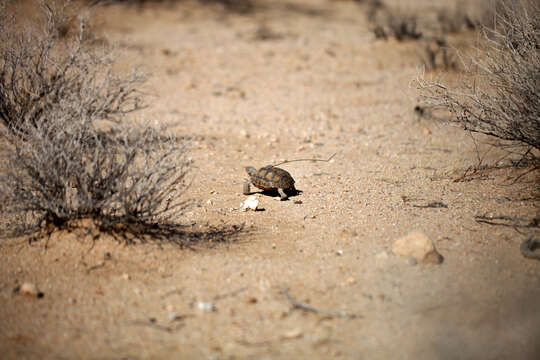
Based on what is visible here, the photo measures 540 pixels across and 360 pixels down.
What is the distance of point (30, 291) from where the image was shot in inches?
139

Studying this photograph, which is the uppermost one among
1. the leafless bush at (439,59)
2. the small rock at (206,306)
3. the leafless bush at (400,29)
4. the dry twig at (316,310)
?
the leafless bush at (400,29)

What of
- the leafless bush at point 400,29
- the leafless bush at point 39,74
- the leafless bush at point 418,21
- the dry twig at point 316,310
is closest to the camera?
the dry twig at point 316,310

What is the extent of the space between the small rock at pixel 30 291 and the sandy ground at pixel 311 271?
0.16 feet

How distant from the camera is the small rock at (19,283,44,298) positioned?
3533 mm

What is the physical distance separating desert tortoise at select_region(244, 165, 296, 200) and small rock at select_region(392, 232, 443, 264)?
5.08ft

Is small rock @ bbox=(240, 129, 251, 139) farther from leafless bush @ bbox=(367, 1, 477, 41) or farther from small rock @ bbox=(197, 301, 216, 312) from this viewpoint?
leafless bush @ bbox=(367, 1, 477, 41)

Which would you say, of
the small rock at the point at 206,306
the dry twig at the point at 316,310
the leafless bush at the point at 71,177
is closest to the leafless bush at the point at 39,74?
the leafless bush at the point at 71,177

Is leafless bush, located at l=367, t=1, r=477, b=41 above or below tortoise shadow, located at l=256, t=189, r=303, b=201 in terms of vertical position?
above

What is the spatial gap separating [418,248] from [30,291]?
10.7ft

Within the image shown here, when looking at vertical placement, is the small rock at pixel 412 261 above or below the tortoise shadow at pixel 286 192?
above

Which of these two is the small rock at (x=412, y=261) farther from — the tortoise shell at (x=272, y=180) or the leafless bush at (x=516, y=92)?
the leafless bush at (x=516, y=92)

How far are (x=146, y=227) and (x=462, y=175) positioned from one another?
12.6ft

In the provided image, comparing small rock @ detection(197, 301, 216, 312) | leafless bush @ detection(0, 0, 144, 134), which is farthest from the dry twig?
leafless bush @ detection(0, 0, 144, 134)

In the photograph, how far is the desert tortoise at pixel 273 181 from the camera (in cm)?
509
